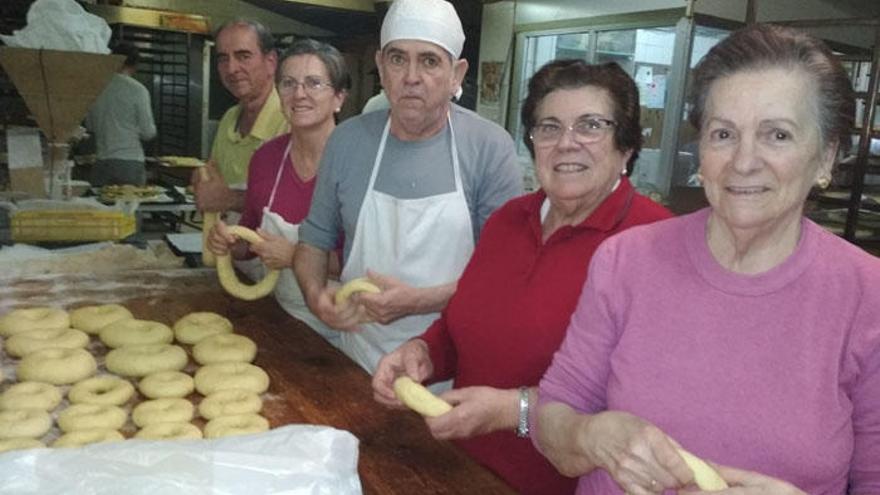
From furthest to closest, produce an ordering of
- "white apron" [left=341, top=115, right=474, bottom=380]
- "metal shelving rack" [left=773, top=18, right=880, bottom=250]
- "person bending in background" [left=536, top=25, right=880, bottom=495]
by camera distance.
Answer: "metal shelving rack" [left=773, top=18, right=880, bottom=250]
"white apron" [left=341, top=115, right=474, bottom=380]
"person bending in background" [left=536, top=25, right=880, bottom=495]

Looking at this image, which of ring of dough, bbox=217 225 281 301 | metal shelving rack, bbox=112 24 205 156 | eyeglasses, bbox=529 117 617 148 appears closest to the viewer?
eyeglasses, bbox=529 117 617 148

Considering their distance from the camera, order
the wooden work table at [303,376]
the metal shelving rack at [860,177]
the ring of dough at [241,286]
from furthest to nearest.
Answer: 1. the metal shelving rack at [860,177]
2. the ring of dough at [241,286]
3. the wooden work table at [303,376]

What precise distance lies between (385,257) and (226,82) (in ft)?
4.89

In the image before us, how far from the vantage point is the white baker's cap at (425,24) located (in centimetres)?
196

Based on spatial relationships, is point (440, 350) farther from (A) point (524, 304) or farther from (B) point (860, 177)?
(B) point (860, 177)

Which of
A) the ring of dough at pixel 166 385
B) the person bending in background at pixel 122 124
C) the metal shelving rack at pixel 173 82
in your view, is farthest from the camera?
the metal shelving rack at pixel 173 82

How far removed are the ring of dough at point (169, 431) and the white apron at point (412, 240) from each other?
2.49 ft

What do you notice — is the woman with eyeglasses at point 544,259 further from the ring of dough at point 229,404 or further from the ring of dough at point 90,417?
the ring of dough at point 90,417

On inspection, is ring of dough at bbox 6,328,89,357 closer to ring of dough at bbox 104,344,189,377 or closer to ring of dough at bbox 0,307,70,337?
ring of dough at bbox 0,307,70,337

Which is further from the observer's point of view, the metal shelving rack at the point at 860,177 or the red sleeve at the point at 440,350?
the metal shelving rack at the point at 860,177

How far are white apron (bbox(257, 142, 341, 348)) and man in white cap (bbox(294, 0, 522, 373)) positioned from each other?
0.82 feet

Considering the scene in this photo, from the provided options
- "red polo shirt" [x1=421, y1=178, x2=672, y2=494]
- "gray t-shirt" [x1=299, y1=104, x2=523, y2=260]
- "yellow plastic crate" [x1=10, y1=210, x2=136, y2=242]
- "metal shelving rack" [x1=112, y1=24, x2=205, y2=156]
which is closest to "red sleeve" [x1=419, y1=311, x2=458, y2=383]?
"red polo shirt" [x1=421, y1=178, x2=672, y2=494]

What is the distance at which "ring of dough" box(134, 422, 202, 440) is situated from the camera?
1.52 meters

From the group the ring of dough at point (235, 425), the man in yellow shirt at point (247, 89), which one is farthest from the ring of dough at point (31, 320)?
the man in yellow shirt at point (247, 89)
